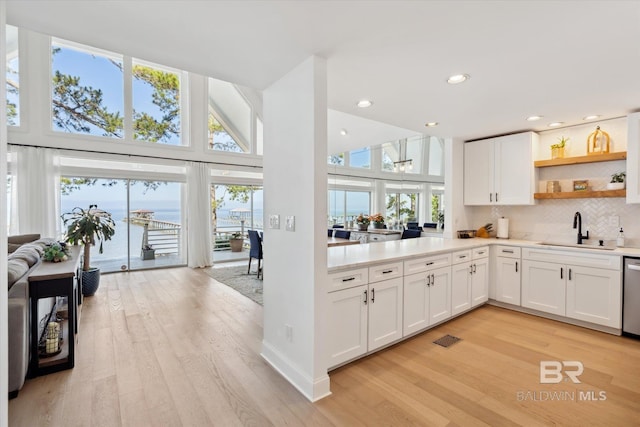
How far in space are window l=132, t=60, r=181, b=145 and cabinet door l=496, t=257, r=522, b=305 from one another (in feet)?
21.9

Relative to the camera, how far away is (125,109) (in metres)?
6.18

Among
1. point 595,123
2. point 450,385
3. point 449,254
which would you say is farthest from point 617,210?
point 450,385

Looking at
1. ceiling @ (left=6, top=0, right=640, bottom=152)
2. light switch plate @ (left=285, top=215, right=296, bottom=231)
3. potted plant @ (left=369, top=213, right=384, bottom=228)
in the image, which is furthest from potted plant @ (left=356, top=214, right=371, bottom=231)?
light switch plate @ (left=285, top=215, right=296, bottom=231)

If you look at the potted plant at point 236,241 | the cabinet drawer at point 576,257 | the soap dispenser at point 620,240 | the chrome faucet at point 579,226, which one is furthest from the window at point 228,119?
the soap dispenser at point 620,240

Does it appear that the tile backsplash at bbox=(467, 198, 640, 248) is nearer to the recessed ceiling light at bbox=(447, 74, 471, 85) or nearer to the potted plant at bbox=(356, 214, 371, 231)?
the potted plant at bbox=(356, 214, 371, 231)

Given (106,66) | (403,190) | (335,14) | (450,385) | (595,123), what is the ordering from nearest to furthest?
(335,14), (450,385), (595,123), (106,66), (403,190)

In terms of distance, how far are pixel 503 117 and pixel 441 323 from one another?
8.32 feet

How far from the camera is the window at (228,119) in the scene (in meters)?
7.34

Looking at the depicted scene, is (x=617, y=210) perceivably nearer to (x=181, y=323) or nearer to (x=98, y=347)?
(x=181, y=323)

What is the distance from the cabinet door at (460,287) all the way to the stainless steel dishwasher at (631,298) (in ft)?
4.72

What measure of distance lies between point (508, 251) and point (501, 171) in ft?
3.78

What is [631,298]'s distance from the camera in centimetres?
305

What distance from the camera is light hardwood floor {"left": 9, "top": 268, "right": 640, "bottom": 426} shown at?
6.36 feet

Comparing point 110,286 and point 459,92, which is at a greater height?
point 459,92
